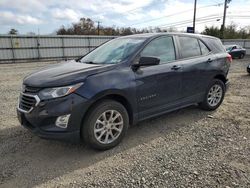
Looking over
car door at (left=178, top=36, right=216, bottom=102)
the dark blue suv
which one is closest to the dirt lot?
the dark blue suv

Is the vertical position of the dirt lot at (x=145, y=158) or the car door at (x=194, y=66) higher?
the car door at (x=194, y=66)

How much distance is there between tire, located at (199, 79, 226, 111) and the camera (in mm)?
4821

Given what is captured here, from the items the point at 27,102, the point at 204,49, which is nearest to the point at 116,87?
the point at 27,102

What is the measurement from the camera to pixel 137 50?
3570 millimetres

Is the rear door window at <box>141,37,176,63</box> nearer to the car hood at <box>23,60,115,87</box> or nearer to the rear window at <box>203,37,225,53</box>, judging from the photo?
the car hood at <box>23,60,115,87</box>

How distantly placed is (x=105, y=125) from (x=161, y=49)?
67.3 inches

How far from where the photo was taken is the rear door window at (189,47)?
426 centimetres

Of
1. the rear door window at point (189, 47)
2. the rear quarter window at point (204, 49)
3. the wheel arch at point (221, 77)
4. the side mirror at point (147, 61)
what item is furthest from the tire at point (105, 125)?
the wheel arch at point (221, 77)

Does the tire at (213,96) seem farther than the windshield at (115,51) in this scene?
Yes

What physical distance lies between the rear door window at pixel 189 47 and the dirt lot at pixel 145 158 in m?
1.34

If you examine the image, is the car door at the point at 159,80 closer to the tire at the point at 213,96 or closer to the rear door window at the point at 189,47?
the rear door window at the point at 189,47

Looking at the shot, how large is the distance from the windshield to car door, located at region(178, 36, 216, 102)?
3.31 ft

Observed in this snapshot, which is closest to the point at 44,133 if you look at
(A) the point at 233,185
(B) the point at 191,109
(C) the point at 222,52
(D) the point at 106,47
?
(D) the point at 106,47

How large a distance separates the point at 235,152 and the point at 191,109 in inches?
77.3
